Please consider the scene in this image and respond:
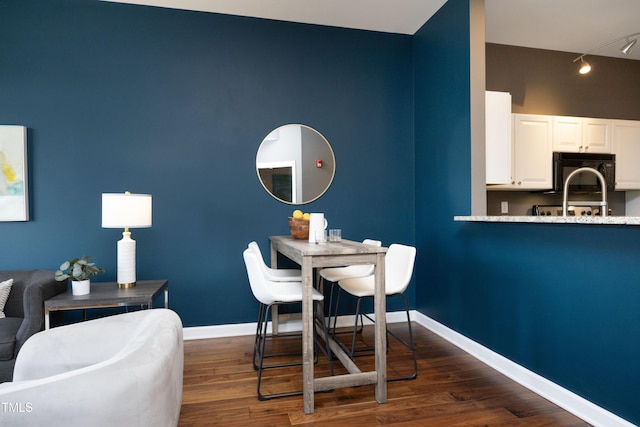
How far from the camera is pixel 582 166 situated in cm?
387

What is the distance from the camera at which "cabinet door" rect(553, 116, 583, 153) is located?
3861 millimetres

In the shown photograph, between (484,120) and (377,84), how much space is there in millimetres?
1237

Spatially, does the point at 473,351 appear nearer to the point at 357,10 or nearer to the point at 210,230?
the point at 210,230

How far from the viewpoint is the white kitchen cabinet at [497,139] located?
3.17 m

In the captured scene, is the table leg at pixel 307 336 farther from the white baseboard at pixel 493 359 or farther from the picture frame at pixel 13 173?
the picture frame at pixel 13 173

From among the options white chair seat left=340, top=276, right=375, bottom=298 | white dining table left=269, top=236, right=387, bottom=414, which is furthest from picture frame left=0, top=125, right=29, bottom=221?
white chair seat left=340, top=276, right=375, bottom=298

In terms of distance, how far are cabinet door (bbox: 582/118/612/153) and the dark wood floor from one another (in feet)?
8.88

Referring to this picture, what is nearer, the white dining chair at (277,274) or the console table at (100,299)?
the console table at (100,299)

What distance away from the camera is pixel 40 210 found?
3.14 metres

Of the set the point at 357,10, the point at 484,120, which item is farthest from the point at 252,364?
the point at 357,10

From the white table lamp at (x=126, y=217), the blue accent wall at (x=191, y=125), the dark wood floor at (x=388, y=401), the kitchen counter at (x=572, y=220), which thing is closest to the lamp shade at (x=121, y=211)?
the white table lamp at (x=126, y=217)

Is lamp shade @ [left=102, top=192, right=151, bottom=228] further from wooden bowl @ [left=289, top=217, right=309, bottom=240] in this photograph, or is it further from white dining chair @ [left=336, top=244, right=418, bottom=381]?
white dining chair @ [left=336, top=244, right=418, bottom=381]

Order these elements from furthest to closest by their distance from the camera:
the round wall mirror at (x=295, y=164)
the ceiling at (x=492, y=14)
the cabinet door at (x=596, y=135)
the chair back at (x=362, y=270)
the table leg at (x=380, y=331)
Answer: the cabinet door at (x=596, y=135) < the round wall mirror at (x=295, y=164) < the ceiling at (x=492, y=14) < the chair back at (x=362, y=270) < the table leg at (x=380, y=331)

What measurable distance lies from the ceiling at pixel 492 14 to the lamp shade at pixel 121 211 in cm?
182
